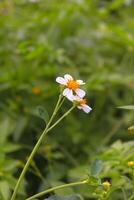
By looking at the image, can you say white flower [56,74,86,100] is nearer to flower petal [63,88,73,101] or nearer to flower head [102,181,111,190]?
flower petal [63,88,73,101]

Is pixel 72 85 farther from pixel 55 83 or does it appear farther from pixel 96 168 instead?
pixel 55 83

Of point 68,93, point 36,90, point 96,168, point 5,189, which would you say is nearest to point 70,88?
point 68,93

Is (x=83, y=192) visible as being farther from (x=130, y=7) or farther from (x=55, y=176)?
(x=130, y=7)

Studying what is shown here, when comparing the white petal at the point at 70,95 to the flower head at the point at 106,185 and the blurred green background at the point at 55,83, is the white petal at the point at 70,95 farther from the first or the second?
the blurred green background at the point at 55,83

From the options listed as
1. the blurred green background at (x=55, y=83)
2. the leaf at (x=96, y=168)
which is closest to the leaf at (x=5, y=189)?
the blurred green background at (x=55, y=83)

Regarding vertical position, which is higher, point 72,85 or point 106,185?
point 72,85

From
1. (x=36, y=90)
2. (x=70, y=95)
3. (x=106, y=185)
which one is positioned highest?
(x=36, y=90)

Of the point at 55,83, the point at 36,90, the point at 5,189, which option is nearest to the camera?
the point at 5,189

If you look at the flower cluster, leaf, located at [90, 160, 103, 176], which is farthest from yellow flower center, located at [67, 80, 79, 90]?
leaf, located at [90, 160, 103, 176]

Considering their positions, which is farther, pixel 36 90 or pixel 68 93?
pixel 36 90
